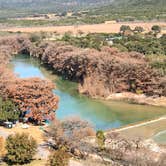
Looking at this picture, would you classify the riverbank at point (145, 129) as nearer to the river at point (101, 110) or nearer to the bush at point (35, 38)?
the river at point (101, 110)

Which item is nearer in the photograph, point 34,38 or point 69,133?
point 69,133

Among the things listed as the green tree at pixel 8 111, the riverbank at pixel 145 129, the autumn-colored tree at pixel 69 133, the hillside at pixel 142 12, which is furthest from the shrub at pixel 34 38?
the autumn-colored tree at pixel 69 133

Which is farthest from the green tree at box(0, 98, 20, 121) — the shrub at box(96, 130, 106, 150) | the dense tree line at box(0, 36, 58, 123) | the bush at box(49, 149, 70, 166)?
the bush at box(49, 149, 70, 166)

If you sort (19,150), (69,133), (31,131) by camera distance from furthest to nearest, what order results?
(31,131) → (69,133) → (19,150)

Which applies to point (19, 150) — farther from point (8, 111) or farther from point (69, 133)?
point (8, 111)

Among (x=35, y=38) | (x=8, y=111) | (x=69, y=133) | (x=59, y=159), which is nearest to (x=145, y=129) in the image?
(x=69, y=133)

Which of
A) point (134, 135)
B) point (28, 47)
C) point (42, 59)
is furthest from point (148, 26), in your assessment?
point (134, 135)

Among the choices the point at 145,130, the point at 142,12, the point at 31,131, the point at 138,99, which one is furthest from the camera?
the point at 142,12

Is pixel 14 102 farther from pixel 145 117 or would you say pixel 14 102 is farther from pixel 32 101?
pixel 145 117
